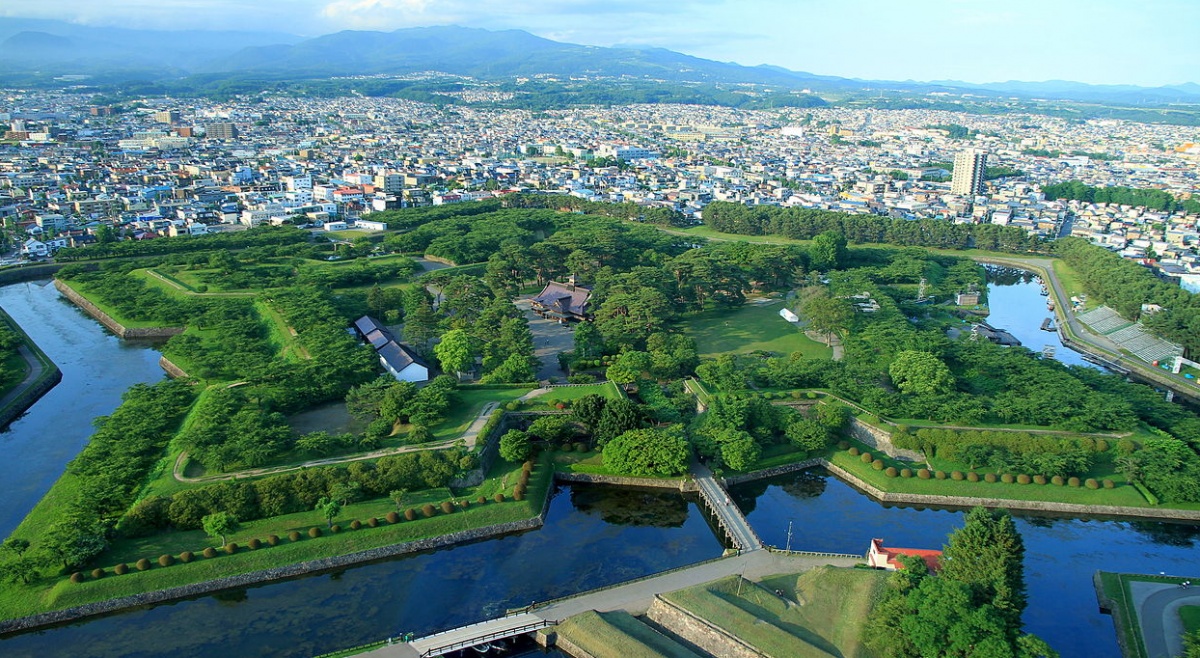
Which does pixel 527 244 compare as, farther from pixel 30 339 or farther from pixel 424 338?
pixel 30 339

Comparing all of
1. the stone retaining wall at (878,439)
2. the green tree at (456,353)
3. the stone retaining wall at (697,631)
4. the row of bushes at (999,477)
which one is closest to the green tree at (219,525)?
the stone retaining wall at (697,631)

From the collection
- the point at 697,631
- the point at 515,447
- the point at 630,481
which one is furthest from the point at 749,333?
the point at 697,631

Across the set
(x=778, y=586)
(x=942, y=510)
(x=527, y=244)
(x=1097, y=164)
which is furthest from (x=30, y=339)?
(x=1097, y=164)

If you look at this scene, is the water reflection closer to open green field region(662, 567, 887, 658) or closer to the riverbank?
open green field region(662, 567, 887, 658)

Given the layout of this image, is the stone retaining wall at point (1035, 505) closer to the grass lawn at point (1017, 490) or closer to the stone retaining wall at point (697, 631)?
the grass lawn at point (1017, 490)

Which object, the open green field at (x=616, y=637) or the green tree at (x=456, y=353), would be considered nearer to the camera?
the open green field at (x=616, y=637)

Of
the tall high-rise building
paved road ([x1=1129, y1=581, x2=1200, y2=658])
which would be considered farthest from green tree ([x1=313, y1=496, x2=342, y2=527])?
the tall high-rise building
